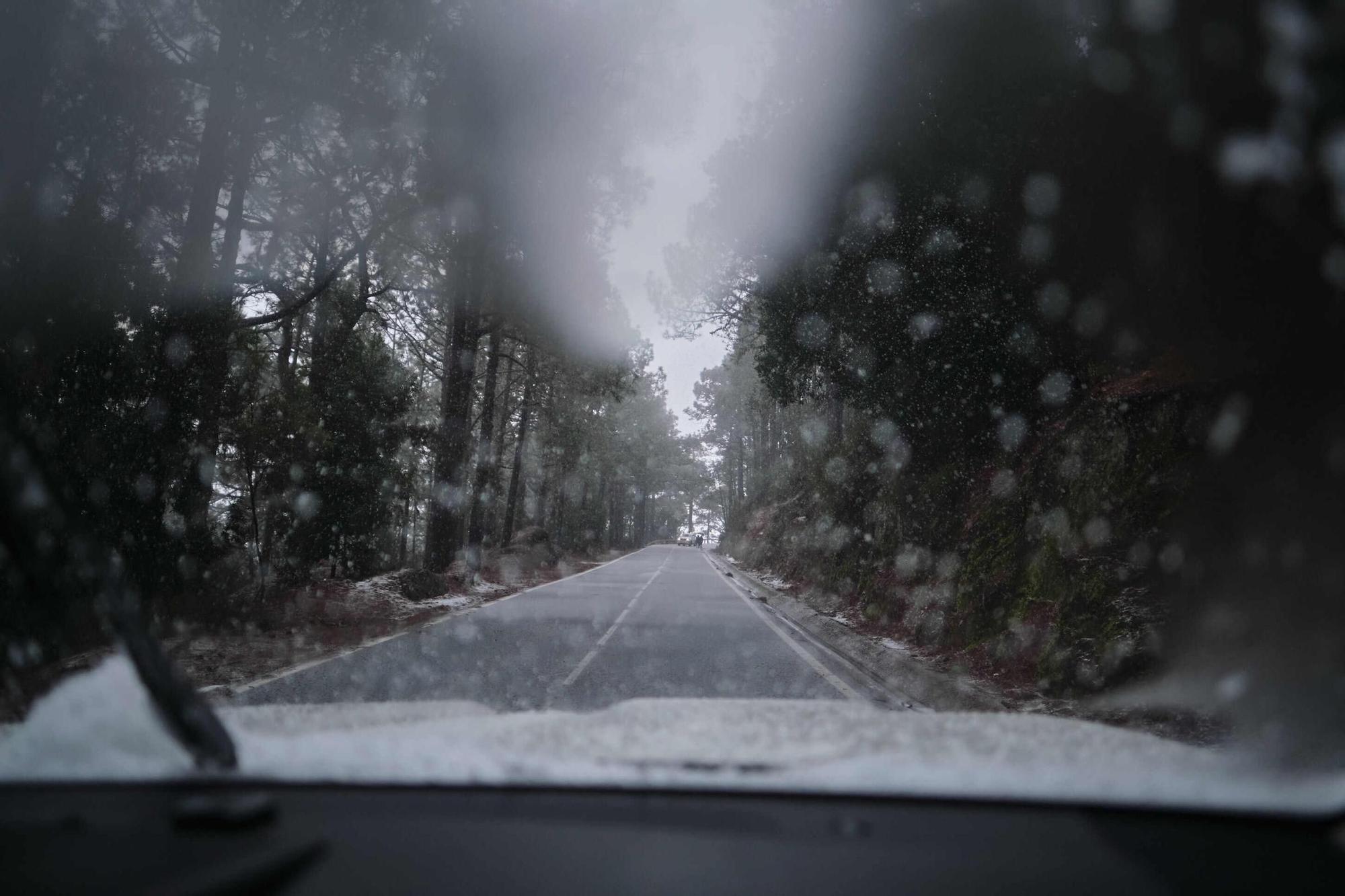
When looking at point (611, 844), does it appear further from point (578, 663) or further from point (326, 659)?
point (326, 659)

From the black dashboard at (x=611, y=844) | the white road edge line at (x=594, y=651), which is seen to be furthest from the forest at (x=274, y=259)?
the white road edge line at (x=594, y=651)

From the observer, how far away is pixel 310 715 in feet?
10.8

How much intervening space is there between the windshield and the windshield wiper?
0.01m

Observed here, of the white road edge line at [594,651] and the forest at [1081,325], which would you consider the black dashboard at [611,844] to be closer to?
the forest at [1081,325]

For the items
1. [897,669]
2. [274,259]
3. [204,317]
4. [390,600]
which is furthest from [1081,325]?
[274,259]

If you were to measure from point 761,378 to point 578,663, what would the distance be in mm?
9513

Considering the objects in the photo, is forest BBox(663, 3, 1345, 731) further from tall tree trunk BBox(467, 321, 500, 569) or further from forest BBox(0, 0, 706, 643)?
tall tree trunk BBox(467, 321, 500, 569)

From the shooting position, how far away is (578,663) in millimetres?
9305

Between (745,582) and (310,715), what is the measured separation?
25.7m

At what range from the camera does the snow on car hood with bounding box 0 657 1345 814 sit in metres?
2.22

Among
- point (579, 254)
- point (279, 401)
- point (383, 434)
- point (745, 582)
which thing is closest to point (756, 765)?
point (279, 401)

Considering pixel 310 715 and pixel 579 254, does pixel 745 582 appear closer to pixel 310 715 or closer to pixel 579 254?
pixel 579 254

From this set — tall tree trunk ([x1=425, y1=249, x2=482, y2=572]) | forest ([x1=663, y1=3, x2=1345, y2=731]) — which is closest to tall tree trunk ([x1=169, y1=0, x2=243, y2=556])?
tall tree trunk ([x1=425, y1=249, x2=482, y2=572])

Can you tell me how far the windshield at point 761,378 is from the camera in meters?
2.77
